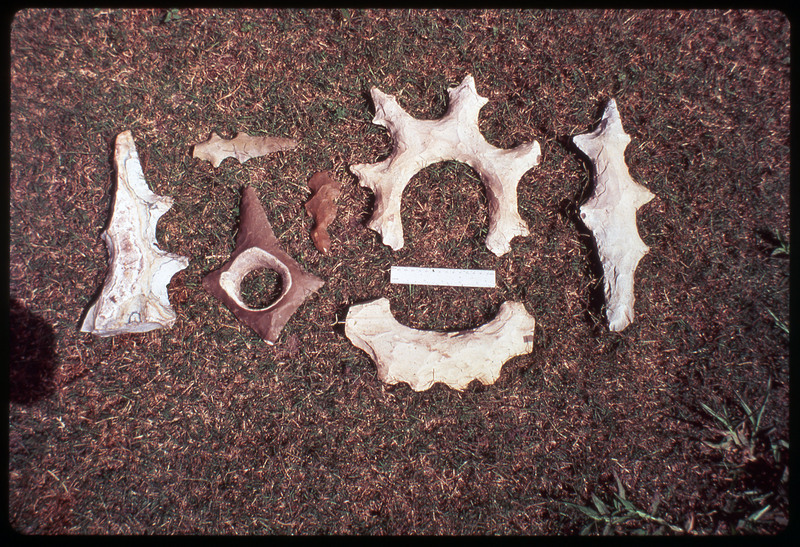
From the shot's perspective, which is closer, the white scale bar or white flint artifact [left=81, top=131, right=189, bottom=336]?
white flint artifact [left=81, top=131, right=189, bottom=336]

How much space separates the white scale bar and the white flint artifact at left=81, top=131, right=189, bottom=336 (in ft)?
3.70

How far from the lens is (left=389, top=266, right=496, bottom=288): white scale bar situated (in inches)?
92.4

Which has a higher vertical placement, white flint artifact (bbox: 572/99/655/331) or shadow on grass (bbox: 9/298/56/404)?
white flint artifact (bbox: 572/99/655/331)

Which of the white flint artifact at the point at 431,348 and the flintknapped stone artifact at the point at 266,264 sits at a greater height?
the flintknapped stone artifact at the point at 266,264

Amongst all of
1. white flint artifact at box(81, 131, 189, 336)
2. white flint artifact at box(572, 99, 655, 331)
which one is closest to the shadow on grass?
white flint artifact at box(81, 131, 189, 336)

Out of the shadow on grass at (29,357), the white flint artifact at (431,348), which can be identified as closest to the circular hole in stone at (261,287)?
the white flint artifact at (431,348)

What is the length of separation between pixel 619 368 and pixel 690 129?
1367 mm

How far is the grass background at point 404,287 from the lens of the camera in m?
2.29

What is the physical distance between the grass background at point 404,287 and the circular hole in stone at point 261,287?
32 mm

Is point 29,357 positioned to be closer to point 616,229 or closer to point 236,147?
point 236,147

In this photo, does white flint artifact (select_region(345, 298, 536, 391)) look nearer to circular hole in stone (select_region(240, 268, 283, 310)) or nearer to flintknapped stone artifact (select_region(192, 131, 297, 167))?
circular hole in stone (select_region(240, 268, 283, 310))

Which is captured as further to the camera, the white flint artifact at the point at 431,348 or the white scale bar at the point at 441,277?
the white scale bar at the point at 441,277

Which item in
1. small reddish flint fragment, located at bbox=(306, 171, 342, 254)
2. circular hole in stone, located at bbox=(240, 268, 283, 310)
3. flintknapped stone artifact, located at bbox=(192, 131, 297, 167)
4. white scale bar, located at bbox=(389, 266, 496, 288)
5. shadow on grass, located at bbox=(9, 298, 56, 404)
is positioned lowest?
A: shadow on grass, located at bbox=(9, 298, 56, 404)

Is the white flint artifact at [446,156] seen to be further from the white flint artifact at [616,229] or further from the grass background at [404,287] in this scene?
the white flint artifact at [616,229]
